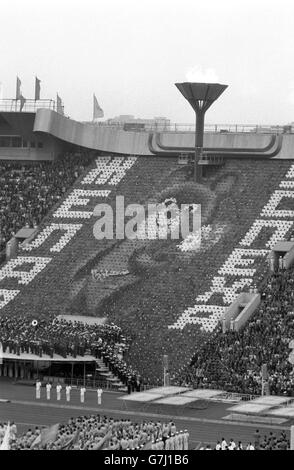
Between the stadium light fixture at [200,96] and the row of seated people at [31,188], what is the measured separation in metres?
10.3

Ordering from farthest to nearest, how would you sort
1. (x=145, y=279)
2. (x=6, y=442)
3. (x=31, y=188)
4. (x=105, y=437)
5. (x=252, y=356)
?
(x=31, y=188)
(x=145, y=279)
(x=252, y=356)
(x=105, y=437)
(x=6, y=442)

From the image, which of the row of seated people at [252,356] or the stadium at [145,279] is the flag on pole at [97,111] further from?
the row of seated people at [252,356]

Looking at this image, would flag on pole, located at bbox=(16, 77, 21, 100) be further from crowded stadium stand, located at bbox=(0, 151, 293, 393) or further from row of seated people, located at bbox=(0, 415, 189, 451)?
row of seated people, located at bbox=(0, 415, 189, 451)

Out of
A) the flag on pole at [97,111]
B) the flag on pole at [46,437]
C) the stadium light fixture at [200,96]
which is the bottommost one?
the flag on pole at [46,437]

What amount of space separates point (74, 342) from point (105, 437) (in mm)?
20824

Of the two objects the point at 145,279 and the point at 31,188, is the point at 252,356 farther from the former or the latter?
the point at 31,188

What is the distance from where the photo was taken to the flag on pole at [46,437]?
5391 centimetres

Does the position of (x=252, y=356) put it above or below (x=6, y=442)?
above

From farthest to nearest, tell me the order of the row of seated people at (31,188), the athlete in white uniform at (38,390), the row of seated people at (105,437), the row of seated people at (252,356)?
the row of seated people at (31,188) → the athlete in white uniform at (38,390) → the row of seated people at (252,356) → the row of seated people at (105,437)

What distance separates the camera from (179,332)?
77.8 meters

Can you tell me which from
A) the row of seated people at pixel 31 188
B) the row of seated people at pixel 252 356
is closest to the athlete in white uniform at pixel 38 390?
the row of seated people at pixel 252 356

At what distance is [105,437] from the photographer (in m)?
54.8

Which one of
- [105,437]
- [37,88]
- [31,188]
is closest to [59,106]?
[37,88]
